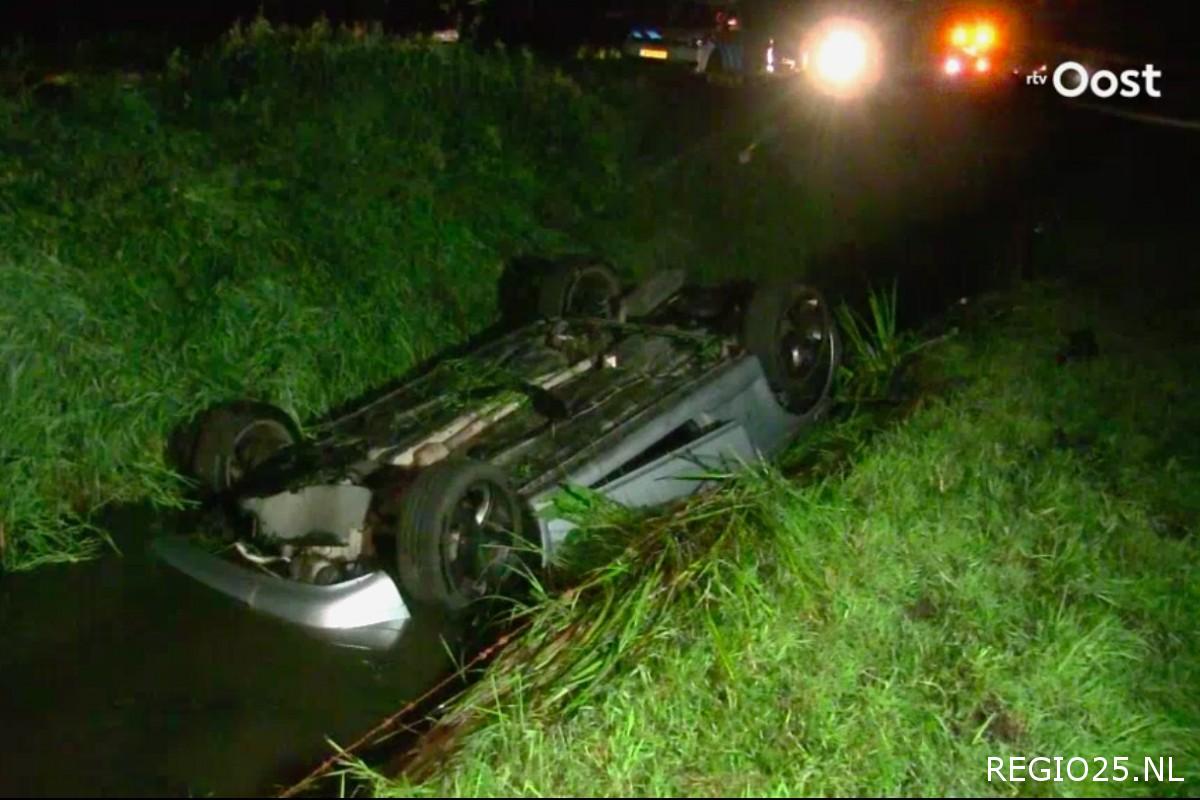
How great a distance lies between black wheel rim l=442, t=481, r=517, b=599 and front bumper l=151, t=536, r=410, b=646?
0.86 feet

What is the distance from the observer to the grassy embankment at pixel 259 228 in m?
6.45

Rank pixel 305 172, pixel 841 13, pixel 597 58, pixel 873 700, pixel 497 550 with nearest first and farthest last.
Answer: pixel 873 700 < pixel 497 550 < pixel 305 172 < pixel 597 58 < pixel 841 13

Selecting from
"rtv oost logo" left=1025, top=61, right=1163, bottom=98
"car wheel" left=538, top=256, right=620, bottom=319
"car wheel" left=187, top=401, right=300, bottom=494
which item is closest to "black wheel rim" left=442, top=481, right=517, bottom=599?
"car wheel" left=187, top=401, right=300, bottom=494

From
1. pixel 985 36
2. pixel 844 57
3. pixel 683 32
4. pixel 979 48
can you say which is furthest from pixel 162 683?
pixel 683 32

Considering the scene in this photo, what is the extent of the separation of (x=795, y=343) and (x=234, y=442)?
9.54ft

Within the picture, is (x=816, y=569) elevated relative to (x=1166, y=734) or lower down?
elevated

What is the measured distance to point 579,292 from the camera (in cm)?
750

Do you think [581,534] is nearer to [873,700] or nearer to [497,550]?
[497,550]

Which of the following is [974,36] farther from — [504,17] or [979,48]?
[504,17]

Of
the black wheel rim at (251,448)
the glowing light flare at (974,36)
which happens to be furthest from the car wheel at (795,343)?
the glowing light flare at (974,36)

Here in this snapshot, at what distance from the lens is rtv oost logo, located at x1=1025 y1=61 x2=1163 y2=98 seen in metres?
13.3

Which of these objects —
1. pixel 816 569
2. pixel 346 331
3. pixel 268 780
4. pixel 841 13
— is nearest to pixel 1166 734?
pixel 816 569

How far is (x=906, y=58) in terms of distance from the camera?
511 inches

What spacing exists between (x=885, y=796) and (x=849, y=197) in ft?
28.9
